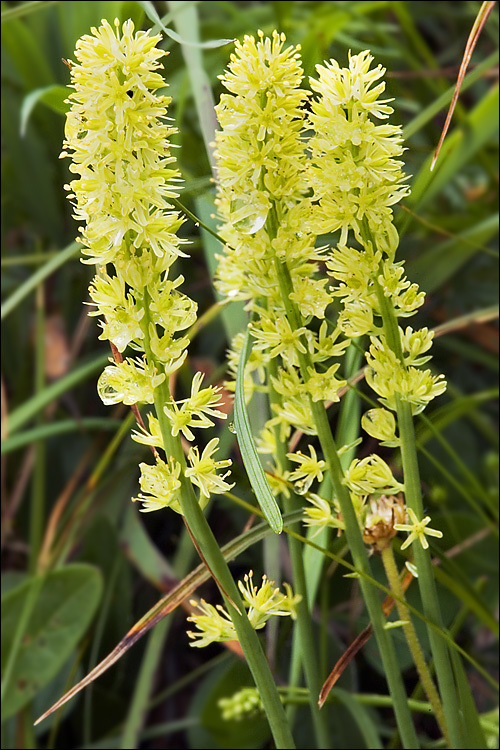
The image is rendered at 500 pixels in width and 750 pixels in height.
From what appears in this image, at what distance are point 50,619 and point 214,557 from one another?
18.2 inches

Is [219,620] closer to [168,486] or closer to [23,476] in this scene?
[168,486]

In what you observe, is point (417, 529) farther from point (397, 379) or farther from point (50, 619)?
point (50, 619)

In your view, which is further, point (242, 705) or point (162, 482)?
point (242, 705)

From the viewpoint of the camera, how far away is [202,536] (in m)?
0.32

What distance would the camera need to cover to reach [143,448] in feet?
2.33

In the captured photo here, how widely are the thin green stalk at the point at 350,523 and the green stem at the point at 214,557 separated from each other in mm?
63

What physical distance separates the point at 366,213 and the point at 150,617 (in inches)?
8.5

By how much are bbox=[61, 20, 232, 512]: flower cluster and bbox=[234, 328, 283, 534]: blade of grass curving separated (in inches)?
0.5

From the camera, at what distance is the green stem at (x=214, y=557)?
314mm

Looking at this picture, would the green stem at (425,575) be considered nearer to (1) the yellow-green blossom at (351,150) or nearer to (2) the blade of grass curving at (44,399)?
(1) the yellow-green blossom at (351,150)

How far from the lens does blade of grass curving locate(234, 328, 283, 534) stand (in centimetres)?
30

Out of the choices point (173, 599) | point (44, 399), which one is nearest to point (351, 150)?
point (173, 599)

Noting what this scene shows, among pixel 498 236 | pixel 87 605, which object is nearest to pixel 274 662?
pixel 87 605

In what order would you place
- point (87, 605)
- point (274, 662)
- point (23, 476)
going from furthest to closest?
1. point (23, 476)
2. point (87, 605)
3. point (274, 662)
